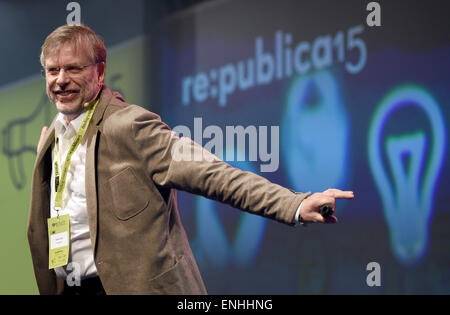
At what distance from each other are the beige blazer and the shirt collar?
6.1 inches

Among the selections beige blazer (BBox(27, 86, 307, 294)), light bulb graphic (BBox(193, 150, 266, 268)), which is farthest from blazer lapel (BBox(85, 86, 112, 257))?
light bulb graphic (BBox(193, 150, 266, 268))

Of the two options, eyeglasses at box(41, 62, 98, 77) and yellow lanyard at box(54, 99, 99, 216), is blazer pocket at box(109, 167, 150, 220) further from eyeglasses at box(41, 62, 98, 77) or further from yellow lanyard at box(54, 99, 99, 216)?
eyeglasses at box(41, 62, 98, 77)

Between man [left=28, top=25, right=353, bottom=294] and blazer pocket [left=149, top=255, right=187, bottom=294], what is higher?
man [left=28, top=25, right=353, bottom=294]

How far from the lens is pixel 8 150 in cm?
511

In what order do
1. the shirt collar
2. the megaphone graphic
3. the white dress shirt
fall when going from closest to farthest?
1. the white dress shirt
2. the shirt collar
3. the megaphone graphic

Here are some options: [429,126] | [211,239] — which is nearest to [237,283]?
[211,239]

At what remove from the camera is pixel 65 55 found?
208 cm

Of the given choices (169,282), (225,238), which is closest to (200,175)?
(169,282)

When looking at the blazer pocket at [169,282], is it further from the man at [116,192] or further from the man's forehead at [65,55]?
the man's forehead at [65,55]

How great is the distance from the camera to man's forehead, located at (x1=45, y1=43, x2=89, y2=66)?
208 cm

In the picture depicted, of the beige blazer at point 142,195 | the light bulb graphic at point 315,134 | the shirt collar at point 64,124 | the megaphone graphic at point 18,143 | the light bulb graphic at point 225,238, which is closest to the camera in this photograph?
the beige blazer at point 142,195

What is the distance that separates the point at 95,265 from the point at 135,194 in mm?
261

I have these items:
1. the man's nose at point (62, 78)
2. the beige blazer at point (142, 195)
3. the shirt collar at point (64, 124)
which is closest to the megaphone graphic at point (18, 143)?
the shirt collar at point (64, 124)

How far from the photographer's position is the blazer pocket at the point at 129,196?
1920 mm
